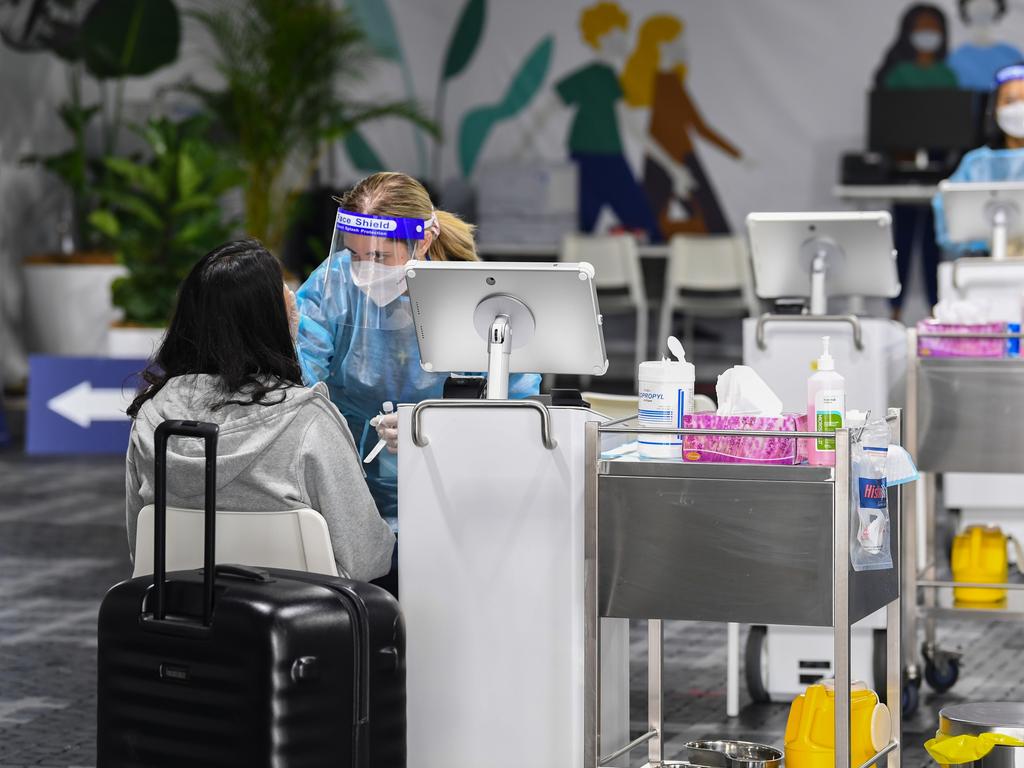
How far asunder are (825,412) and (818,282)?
134 cm

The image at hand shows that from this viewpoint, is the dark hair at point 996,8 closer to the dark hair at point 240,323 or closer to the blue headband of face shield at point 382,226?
the blue headband of face shield at point 382,226

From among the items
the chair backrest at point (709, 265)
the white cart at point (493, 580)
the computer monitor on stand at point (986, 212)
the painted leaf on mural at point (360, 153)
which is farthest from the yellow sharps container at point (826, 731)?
the painted leaf on mural at point (360, 153)

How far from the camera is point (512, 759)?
264cm

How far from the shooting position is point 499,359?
2625 mm

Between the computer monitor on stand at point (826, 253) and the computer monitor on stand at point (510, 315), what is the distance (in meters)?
1.23

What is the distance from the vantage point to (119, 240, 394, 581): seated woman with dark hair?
260cm

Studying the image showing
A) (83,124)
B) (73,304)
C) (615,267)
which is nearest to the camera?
(73,304)

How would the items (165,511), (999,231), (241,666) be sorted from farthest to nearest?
(999,231) → (165,511) → (241,666)

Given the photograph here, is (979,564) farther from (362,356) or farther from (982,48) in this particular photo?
(982,48)

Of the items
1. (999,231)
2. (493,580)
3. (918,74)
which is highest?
(918,74)

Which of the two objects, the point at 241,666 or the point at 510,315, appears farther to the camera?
the point at 510,315

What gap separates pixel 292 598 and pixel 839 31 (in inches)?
388

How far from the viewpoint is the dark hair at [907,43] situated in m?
11.1

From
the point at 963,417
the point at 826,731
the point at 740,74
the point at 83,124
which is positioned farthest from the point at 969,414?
the point at 740,74
